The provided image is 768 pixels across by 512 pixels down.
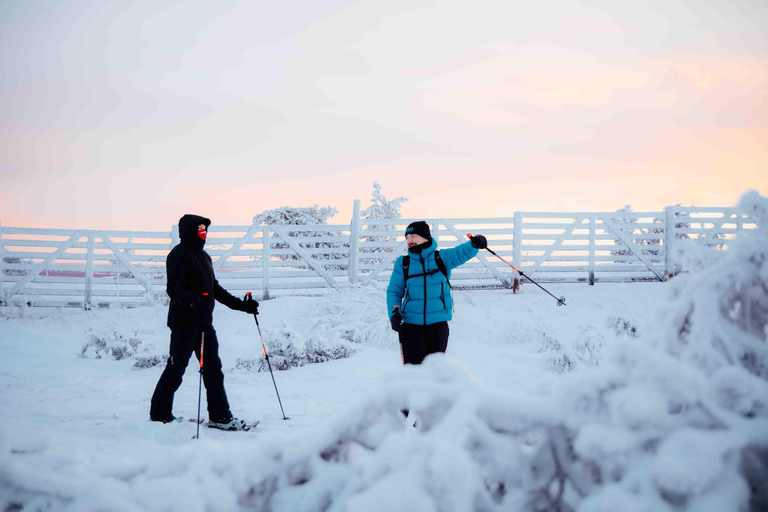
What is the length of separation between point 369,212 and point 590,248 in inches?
391

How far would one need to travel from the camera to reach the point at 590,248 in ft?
44.6

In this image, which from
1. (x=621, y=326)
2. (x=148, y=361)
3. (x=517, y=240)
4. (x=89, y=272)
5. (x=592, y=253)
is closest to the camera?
(x=148, y=361)

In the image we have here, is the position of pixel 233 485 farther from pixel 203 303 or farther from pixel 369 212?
pixel 369 212

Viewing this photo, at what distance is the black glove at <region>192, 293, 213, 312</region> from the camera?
4098 mm

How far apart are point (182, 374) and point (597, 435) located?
4221 mm

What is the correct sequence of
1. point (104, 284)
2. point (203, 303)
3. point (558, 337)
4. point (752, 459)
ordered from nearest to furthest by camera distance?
1. point (752, 459)
2. point (203, 303)
3. point (558, 337)
4. point (104, 284)

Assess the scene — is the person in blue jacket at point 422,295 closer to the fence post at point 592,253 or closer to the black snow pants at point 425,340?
the black snow pants at point 425,340

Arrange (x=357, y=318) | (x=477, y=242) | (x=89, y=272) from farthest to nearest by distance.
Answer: (x=89, y=272) < (x=357, y=318) < (x=477, y=242)

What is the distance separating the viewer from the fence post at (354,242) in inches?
517

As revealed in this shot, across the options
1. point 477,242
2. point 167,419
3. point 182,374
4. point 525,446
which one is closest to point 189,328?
point 182,374

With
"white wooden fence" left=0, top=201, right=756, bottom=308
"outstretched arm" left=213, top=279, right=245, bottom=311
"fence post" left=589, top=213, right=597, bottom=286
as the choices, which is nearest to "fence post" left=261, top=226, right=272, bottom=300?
"white wooden fence" left=0, top=201, right=756, bottom=308

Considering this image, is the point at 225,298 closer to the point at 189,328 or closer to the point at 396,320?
the point at 189,328

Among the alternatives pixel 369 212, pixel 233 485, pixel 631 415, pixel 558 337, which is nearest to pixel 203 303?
pixel 233 485

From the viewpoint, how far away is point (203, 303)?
414 cm
